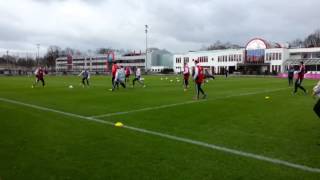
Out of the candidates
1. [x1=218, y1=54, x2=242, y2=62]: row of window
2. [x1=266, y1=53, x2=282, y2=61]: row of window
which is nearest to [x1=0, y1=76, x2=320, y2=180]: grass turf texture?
[x1=266, y1=53, x2=282, y2=61]: row of window

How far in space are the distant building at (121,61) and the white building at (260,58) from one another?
3029 centimetres

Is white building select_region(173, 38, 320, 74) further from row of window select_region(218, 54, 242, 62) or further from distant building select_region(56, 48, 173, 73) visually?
distant building select_region(56, 48, 173, 73)

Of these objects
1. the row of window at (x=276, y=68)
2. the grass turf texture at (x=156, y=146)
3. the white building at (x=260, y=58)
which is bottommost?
the grass turf texture at (x=156, y=146)

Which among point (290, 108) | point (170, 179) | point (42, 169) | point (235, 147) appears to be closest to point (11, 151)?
point (42, 169)

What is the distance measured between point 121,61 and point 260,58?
8071cm

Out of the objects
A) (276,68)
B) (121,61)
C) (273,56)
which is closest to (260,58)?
(273,56)

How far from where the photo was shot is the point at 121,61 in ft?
538

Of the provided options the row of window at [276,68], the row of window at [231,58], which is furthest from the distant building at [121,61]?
the row of window at [276,68]

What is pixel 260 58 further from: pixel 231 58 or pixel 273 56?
pixel 231 58

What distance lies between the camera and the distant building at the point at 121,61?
479 feet

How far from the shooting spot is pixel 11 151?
698cm

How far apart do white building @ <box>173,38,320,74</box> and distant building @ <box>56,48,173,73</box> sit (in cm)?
3029

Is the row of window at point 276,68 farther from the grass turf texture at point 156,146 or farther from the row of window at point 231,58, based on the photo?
the grass turf texture at point 156,146

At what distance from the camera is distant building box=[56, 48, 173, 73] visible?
14588cm
